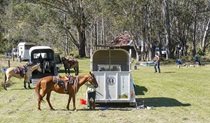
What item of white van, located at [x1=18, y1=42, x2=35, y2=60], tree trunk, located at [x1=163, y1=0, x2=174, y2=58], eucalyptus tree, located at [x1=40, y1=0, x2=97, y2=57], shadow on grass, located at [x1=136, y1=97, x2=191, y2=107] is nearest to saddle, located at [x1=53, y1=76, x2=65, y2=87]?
shadow on grass, located at [x1=136, y1=97, x2=191, y2=107]

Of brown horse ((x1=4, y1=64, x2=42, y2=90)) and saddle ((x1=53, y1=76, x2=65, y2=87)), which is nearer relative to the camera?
saddle ((x1=53, y1=76, x2=65, y2=87))

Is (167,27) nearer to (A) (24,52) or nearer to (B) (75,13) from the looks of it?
(B) (75,13)

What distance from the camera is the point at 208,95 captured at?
17141 millimetres

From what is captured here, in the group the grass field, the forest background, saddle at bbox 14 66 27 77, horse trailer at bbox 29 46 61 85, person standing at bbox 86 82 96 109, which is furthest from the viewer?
the forest background

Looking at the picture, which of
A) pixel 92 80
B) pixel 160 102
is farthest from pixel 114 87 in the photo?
pixel 160 102

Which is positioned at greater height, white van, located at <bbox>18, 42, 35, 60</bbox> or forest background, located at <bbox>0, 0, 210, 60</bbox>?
forest background, located at <bbox>0, 0, 210, 60</bbox>

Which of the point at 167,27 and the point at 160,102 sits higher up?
the point at 167,27

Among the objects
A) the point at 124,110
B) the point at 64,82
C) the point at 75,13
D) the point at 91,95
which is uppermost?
the point at 75,13

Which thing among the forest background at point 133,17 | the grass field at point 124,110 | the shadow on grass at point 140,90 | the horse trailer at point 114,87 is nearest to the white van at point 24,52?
the forest background at point 133,17

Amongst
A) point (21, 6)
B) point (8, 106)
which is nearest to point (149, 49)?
point (21, 6)

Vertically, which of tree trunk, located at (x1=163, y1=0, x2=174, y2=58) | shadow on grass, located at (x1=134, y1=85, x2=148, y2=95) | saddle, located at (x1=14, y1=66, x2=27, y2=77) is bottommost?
shadow on grass, located at (x1=134, y1=85, x2=148, y2=95)

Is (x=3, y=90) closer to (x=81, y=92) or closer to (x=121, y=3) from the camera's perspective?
(x=81, y=92)

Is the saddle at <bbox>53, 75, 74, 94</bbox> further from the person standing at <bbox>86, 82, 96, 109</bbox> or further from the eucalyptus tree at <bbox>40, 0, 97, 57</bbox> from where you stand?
the eucalyptus tree at <bbox>40, 0, 97, 57</bbox>

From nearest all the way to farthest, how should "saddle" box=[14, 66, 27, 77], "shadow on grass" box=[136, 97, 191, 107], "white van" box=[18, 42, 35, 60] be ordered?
"shadow on grass" box=[136, 97, 191, 107]
"saddle" box=[14, 66, 27, 77]
"white van" box=[18, 42, 35, 60]
